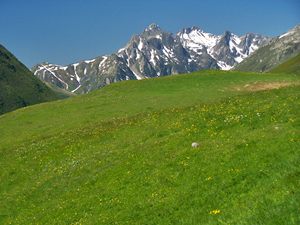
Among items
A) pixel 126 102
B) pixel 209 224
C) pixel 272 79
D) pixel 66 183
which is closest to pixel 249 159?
pixel 209 224

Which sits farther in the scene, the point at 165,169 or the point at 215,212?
the point at 165,169

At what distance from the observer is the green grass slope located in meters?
20.8

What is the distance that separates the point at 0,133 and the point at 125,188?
40.0 m

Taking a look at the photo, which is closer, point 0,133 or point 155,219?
point 155,219

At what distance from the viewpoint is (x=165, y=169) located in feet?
93.8

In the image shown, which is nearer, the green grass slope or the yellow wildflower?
the yellow wildflower

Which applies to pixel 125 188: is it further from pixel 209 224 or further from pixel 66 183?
pixel 209 224

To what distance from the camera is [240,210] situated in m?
18.0

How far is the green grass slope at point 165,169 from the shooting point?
2077 centimetres

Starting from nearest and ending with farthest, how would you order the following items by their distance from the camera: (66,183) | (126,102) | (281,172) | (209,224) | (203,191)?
1. (209,224)
2. (281,172)
3. (203,191)
4. (66,183)
5. (126,102)

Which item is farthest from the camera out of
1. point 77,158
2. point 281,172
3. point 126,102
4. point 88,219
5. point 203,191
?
point 126,102

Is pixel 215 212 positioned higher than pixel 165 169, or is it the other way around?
pixel 215 212

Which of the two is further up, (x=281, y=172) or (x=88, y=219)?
(x=281, y=172)

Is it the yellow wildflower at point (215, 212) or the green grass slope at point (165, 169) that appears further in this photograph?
the green grass slope at point (165, 169)
